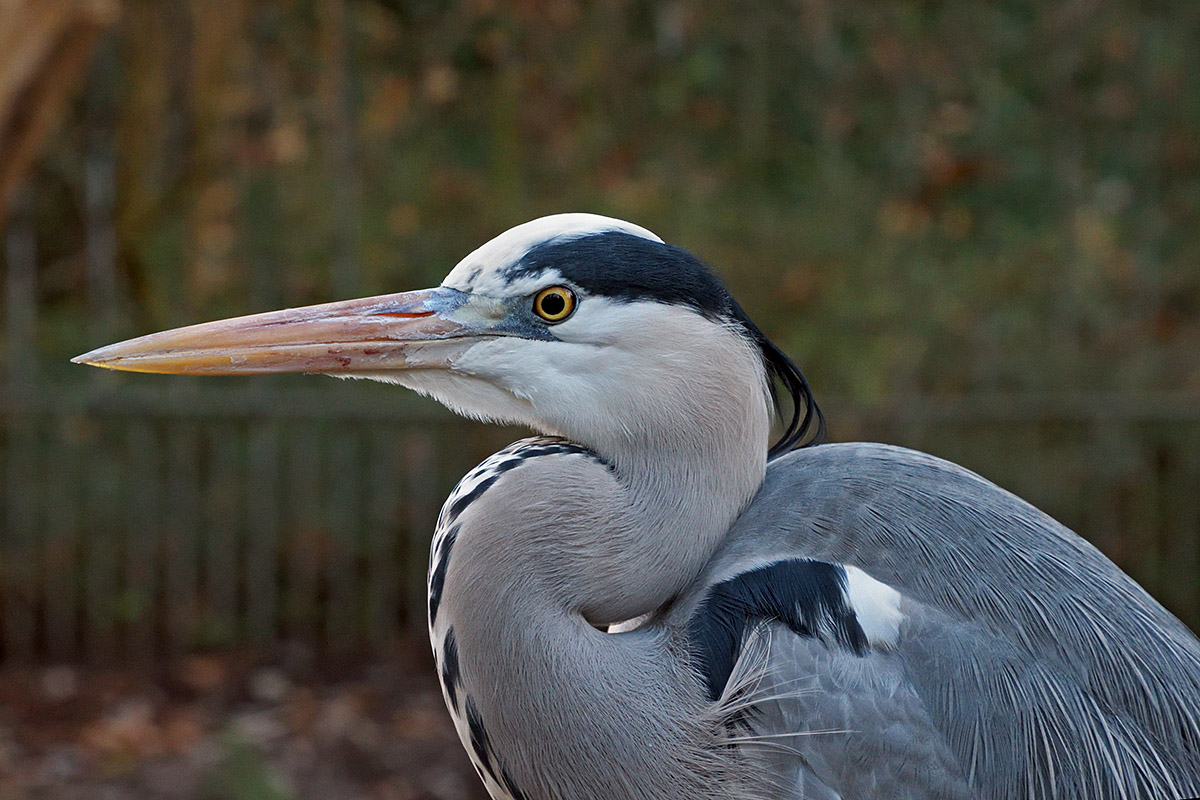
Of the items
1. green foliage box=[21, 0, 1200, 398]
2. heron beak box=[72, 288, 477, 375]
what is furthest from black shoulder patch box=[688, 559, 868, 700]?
green foliage box=[21, 0, 1200, 398]

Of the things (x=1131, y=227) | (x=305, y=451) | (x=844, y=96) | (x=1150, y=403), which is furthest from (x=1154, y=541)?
(x=305, y=451)

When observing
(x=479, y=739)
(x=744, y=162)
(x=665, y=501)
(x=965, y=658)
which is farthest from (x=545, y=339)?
(x=744, y=162)

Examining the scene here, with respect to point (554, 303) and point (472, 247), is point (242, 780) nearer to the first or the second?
point (472, 247)

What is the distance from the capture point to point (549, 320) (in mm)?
1762

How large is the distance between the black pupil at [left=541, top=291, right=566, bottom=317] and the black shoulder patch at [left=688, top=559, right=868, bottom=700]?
1.45ft

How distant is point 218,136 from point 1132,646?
4.48m

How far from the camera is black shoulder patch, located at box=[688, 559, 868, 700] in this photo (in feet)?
5.58

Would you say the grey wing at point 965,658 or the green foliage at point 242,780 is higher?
the grey wing at point 965,658

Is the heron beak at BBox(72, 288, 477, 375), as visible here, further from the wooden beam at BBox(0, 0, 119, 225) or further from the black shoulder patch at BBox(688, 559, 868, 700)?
the wooden beam at BBox(0, 0, 119, 225)

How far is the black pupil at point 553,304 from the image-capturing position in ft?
5.77

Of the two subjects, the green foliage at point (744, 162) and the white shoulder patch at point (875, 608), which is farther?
the green foliage at point (744, 162)

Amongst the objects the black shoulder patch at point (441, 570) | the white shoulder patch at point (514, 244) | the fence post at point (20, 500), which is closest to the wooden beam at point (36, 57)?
the fence post at point (20, 500)

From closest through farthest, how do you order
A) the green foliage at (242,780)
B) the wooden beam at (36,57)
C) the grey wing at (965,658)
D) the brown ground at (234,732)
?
the grey wing at (965,658)
the wooden beam at (36,57)
the green foliage at (242,780)
the brown ground at (234,732)

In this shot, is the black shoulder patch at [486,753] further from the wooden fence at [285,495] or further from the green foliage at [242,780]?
the wooden fence at [285,495]
